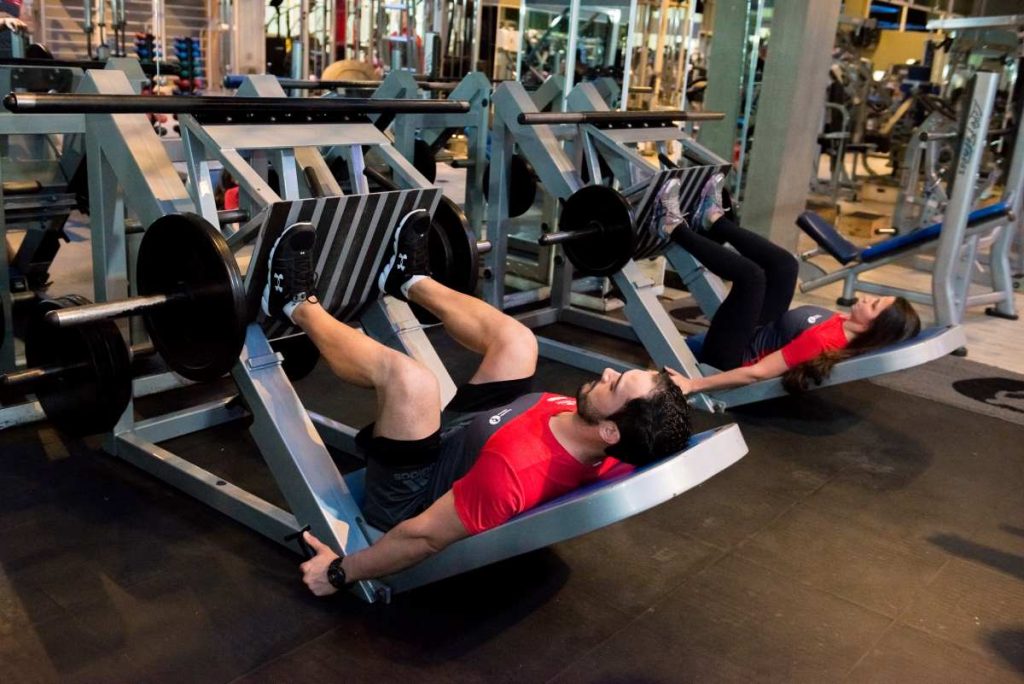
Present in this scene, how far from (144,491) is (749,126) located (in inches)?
181

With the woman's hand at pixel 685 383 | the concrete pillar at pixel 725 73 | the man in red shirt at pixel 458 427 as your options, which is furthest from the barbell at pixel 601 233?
the concrete pillar at pixel 725 73

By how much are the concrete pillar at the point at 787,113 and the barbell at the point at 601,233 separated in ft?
7.49

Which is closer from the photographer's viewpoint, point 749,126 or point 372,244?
point 372,244

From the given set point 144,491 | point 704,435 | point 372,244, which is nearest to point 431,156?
point 372,244

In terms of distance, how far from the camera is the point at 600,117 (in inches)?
146

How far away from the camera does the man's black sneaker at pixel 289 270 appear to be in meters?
2.19

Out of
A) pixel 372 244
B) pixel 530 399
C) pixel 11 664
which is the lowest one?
pixel 11 664

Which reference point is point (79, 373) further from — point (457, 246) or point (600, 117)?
point (600, 117)

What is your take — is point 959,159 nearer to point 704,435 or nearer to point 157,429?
point 704,435

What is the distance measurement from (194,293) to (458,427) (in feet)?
2.34

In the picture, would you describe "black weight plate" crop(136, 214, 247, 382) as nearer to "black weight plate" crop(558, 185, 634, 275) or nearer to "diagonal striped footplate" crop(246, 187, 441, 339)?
"diagonal striped footplate" crop(246, 187, 441, 339)

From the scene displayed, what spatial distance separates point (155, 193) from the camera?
2.30 meters

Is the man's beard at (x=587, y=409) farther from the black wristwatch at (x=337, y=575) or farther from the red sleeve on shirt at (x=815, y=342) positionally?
the red sleeve on shirt at (x=815, y=342)

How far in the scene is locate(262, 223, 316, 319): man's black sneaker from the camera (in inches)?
86.4
